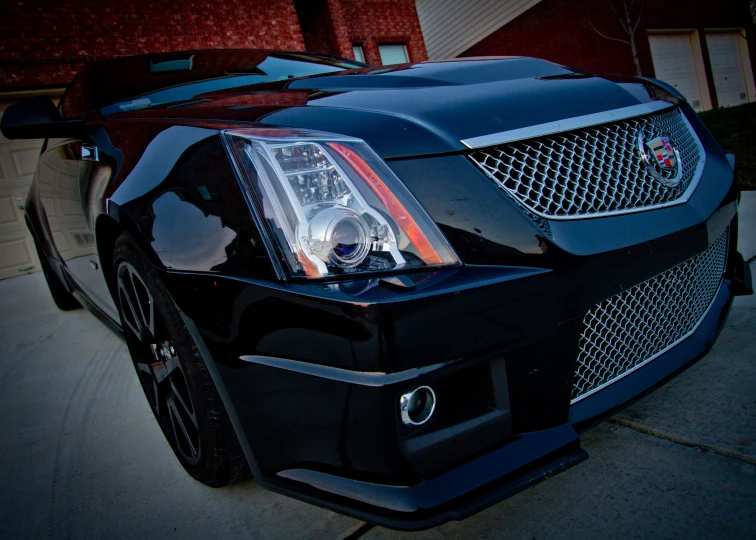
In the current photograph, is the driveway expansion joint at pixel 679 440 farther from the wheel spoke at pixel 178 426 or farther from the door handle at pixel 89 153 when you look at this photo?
the door handle at pixel 89 153

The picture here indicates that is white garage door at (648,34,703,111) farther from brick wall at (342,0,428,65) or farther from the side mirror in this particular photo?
the side mirror

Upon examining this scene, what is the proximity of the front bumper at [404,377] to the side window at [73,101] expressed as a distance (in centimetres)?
172

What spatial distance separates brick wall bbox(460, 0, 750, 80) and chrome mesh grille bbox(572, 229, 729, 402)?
11.9 metres

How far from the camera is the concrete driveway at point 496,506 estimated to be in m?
1.27

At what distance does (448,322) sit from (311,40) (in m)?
12.0

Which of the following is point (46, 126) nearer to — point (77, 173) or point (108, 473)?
point (77, 173)

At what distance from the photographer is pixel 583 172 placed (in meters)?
1.36

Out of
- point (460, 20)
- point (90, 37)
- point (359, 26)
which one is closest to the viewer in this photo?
point (90, 37)

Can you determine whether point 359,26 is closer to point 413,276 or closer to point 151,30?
point 151,30

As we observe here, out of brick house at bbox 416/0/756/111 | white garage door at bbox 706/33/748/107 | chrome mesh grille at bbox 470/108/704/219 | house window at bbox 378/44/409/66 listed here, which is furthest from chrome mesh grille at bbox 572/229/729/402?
white garage door at bbox 706/33/748/107

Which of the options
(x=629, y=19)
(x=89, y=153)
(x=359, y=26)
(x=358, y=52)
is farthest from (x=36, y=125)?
(x=629, y=19)

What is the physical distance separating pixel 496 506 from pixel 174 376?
968mm

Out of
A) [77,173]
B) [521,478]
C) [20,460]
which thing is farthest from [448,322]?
[20,460]

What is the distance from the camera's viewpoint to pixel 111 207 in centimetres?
157
